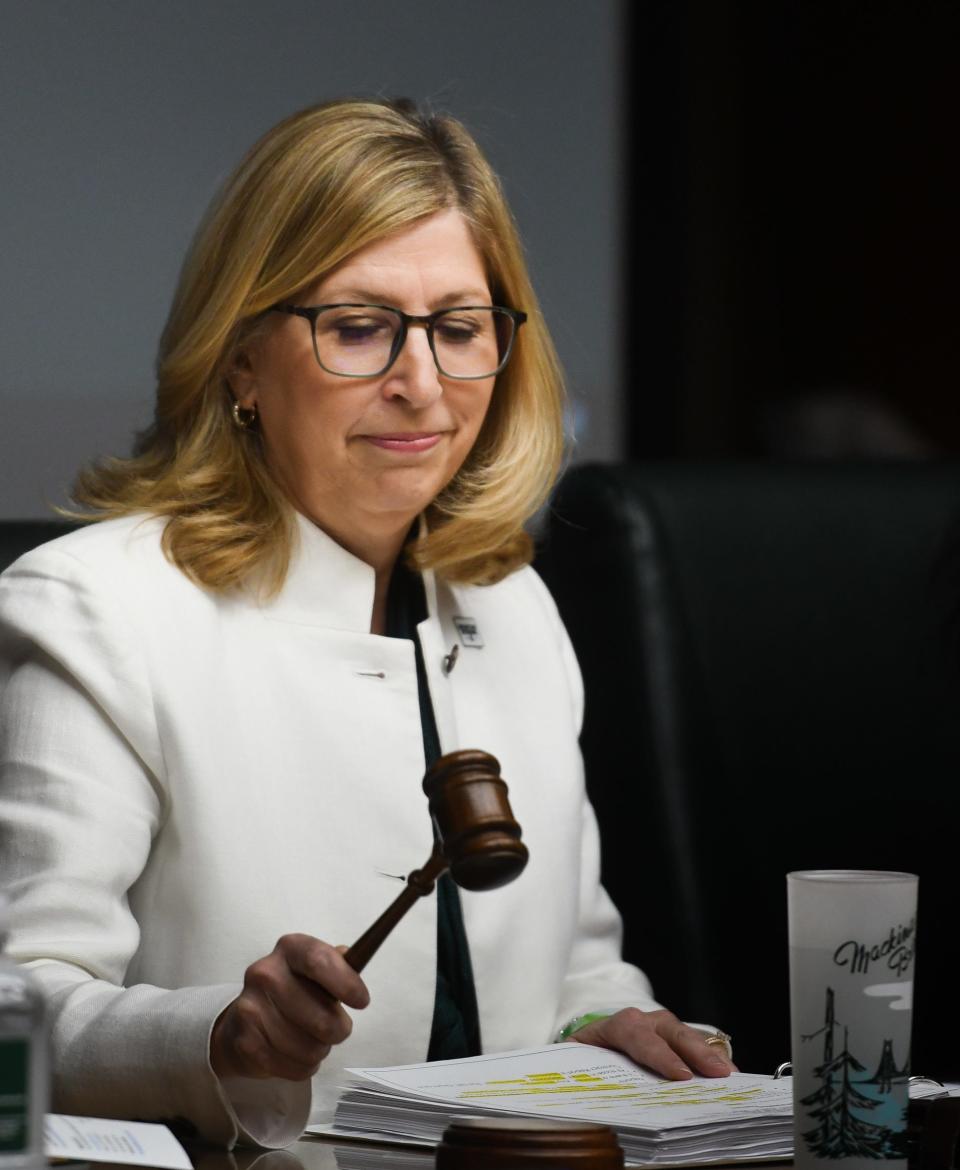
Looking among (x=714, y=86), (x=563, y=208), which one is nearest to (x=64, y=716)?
(x=563, y=208)

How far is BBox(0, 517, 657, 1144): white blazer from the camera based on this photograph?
1.31 m

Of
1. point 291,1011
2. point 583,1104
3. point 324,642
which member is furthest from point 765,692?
point 291,1011

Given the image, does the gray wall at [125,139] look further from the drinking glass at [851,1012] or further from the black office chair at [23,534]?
the drinking glass at [851,1012]

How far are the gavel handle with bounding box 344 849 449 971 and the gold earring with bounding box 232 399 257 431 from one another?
2.62 ft

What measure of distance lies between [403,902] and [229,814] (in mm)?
568

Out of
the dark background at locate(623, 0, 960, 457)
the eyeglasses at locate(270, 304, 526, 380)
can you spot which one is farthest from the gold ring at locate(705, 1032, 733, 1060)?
the dark background at locate(623, 0, 960, 457)

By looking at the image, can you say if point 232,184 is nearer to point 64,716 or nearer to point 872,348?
point 64,716

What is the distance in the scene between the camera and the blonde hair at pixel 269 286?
1.65 m

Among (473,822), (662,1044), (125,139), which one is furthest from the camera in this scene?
(125,139)

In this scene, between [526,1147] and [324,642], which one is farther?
[324,642]

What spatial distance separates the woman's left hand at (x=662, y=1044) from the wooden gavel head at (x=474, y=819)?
0.44 metres

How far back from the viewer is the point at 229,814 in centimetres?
154

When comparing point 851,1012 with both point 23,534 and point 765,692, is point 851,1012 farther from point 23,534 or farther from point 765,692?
point 765,692

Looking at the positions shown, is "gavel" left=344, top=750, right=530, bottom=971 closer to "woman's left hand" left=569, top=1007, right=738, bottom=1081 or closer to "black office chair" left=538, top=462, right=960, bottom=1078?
"woman's left hand" left=569, top=1007, right=738, bottom=1081
